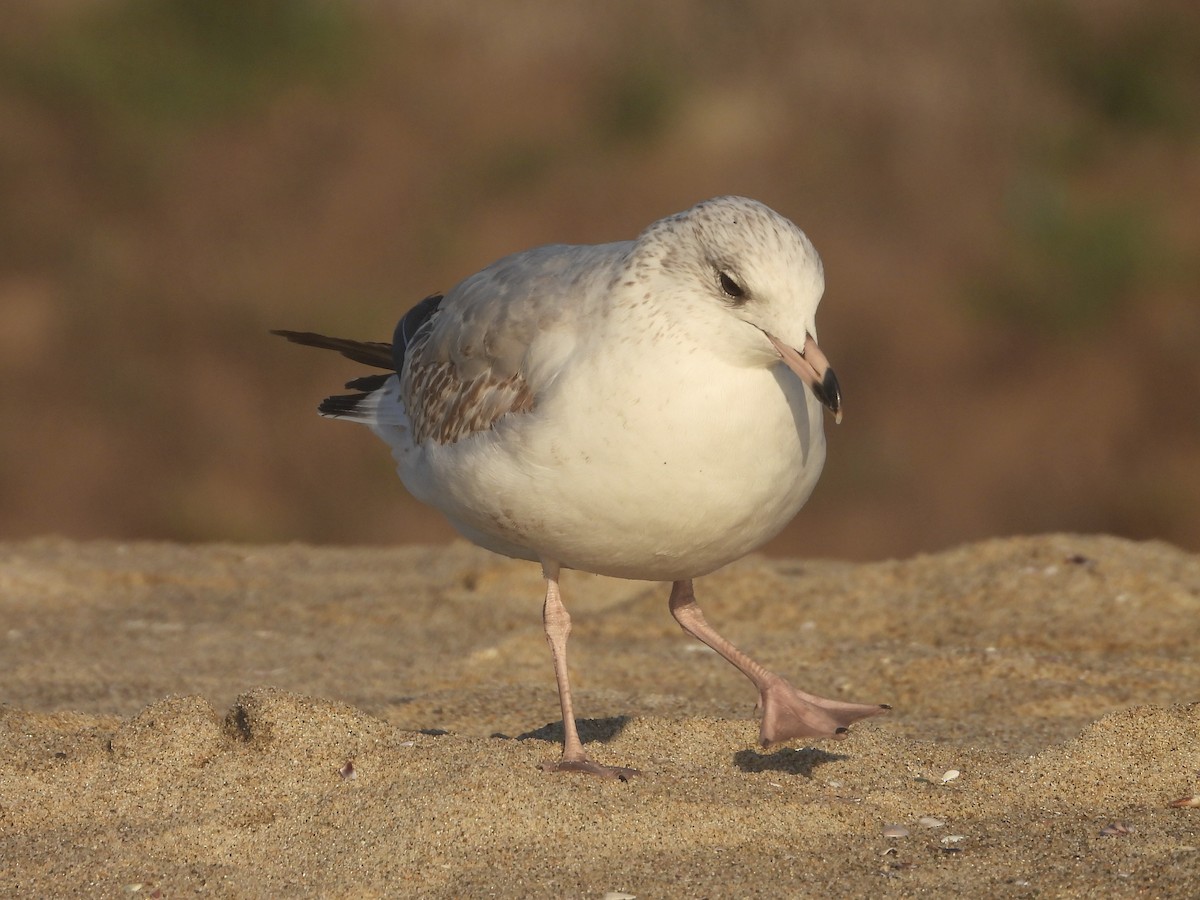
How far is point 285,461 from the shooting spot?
12.1m

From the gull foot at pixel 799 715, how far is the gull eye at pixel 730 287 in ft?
3.43

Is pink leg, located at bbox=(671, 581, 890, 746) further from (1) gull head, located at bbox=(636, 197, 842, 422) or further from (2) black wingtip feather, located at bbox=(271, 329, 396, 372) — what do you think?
(2) black wingtip feather, located at bbox=(271, 329, 396, 372)

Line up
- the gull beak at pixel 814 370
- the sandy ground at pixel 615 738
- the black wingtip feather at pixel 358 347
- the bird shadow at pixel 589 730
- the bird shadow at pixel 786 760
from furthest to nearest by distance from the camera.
A: the black wingtip feather at pixel 358 347, the bird shadow at pixel 589 730, the bird shadow at pixel 786 760, the gull beak at pixel 814 370, the sandy ground at pixel 615 738

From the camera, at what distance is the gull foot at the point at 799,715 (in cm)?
410

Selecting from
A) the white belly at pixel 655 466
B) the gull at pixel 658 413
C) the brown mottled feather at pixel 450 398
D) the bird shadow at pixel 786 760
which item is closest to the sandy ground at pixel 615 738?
the bird shadow at pixel 786 760

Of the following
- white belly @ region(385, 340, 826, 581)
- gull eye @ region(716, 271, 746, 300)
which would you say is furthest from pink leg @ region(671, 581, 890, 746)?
gull eye @ region(716, 271, 746, 300)

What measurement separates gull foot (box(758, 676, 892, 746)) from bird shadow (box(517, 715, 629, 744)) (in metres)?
0.43

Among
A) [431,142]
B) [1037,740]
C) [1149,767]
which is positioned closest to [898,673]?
[1037,740]

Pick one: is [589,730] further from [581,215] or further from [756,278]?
[581,215]

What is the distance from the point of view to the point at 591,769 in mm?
3857

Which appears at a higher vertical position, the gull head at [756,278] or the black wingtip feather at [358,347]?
the black wingtip feather at [358,347]

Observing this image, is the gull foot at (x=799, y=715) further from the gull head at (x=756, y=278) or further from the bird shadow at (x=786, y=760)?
the gull head at (x=756, y=278)

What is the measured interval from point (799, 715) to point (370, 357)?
2200 mm

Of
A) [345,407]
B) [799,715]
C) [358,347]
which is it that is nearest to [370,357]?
[358,347]
